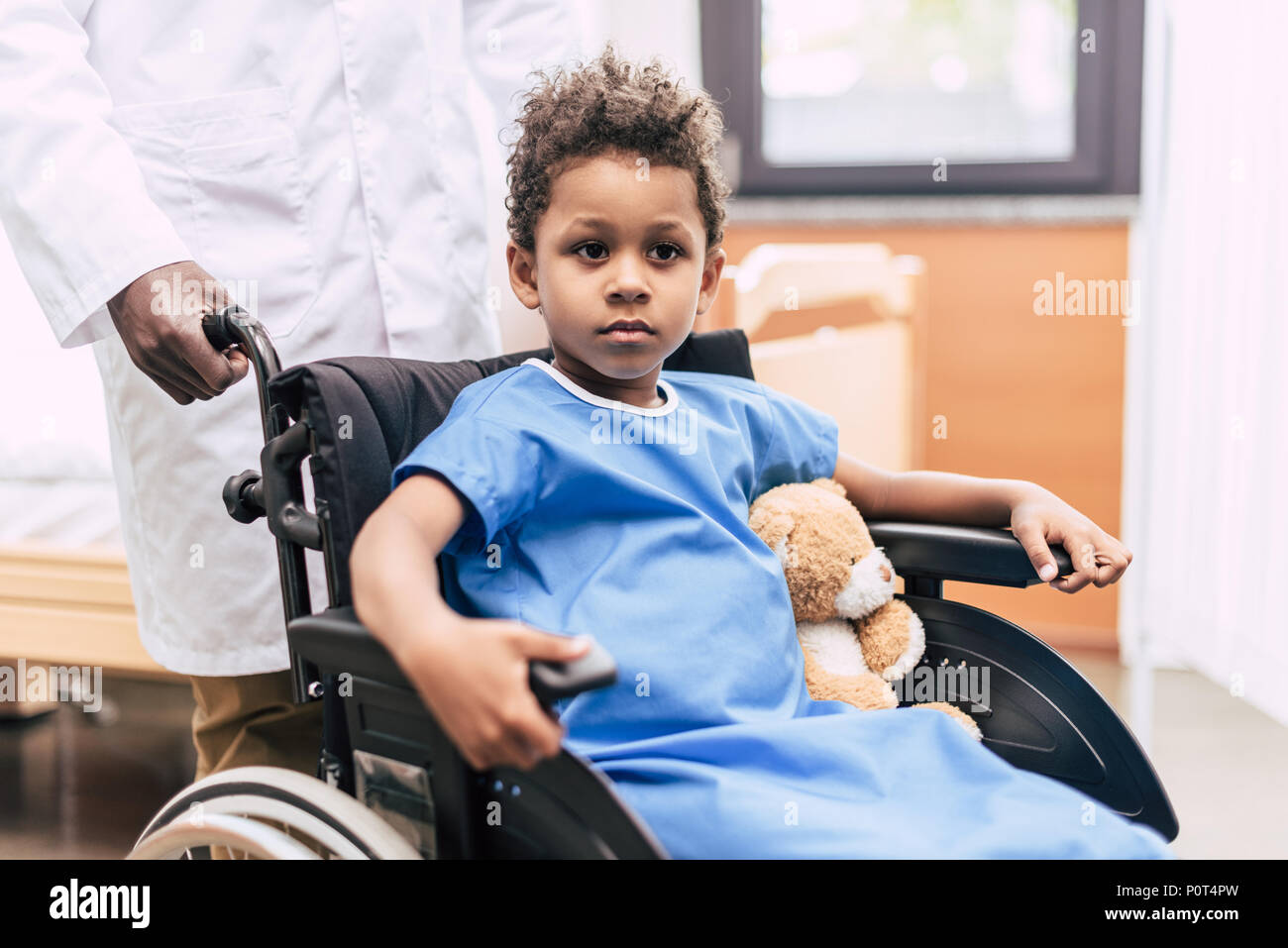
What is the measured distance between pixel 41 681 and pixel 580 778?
5.92ft

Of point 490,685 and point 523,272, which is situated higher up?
point 523,272

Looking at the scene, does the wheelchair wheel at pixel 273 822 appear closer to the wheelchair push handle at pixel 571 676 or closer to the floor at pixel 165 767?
the wheelchair push handle at pixel 571 676

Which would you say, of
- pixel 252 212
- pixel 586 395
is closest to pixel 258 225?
pixel 252 212

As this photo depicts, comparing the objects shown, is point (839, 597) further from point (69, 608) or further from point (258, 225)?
point (69, 608)

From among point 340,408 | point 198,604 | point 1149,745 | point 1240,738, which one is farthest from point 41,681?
point 1240,738

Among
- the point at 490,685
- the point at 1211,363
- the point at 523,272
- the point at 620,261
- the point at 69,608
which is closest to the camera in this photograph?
the point at 490,685

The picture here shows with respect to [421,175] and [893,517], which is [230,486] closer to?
[421,175]

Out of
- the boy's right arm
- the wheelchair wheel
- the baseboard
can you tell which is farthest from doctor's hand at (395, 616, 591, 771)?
the baseboard

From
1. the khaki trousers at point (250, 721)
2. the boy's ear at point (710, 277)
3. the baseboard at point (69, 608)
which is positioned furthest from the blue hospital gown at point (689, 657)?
the baseboard at point (69, 608)

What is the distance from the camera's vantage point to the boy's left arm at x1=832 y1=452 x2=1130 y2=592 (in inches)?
39.1

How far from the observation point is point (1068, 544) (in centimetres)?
101

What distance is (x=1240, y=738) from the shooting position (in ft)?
6.94

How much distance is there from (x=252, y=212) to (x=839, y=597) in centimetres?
68

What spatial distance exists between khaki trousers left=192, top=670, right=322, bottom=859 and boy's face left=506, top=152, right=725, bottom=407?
0.51 meters
